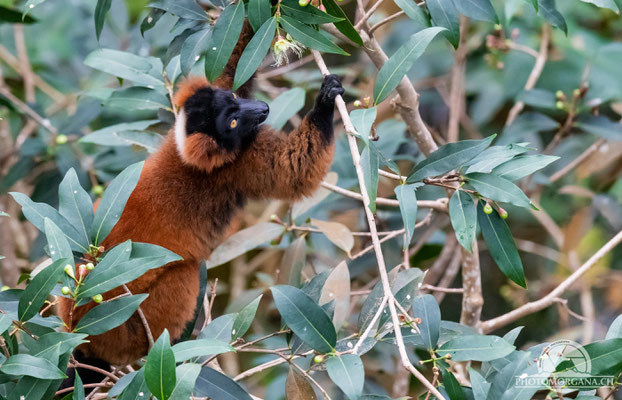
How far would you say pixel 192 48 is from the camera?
2.74m

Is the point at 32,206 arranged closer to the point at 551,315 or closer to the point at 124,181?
the point at 124,181

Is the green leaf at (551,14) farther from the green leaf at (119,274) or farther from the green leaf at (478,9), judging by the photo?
the green leaf at (119,274)

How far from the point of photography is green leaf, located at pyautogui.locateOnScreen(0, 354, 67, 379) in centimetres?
196

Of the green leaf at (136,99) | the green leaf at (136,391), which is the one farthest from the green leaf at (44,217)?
the green leaf at (136,99)

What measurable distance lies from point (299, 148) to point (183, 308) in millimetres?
1075

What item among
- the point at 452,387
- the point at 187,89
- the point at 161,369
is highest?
the point at 187,89

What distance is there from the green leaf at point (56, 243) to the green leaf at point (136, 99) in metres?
1.41

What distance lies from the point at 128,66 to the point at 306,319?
2.00 m

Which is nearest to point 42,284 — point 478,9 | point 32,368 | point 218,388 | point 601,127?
point 32,368

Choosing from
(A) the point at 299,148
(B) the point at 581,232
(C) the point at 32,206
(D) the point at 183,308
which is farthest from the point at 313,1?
(B) the point at 581,232

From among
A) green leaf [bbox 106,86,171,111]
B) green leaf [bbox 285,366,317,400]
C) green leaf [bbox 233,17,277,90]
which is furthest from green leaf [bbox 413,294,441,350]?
green leaf [bbox 106,86,171,111]

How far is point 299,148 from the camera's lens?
10.7ft

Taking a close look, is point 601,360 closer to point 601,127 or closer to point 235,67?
point 601,127

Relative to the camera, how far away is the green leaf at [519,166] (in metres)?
2.35
